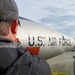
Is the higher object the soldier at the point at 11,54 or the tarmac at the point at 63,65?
the soldier at the point at 11,54

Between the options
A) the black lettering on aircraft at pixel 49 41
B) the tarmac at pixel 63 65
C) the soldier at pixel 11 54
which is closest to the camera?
the soldier at pixel 11 54

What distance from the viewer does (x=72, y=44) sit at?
11.1 meters

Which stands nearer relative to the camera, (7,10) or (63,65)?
(7,10)

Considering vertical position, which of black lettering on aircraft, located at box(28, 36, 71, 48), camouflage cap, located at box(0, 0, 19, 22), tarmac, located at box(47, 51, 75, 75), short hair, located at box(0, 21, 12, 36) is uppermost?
camouflage cap, located at box(0, 0, 19, 22)

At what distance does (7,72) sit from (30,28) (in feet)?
22.8

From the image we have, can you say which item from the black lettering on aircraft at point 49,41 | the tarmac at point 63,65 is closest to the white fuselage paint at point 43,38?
the black lettering on aircraft at point 49,41

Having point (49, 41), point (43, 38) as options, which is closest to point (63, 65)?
point (49, 41)

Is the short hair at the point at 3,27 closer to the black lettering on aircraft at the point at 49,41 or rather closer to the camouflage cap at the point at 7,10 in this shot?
the camouflage cap at the point at 7,10

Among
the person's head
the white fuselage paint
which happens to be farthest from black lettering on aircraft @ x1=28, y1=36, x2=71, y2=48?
the person's head

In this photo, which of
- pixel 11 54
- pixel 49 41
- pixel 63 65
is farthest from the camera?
pixel 63 65

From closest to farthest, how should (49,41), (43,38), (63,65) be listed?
(43,38) → (49,41) → (63,65)

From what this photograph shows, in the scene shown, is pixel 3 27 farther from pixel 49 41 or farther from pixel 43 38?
pixel 49 41

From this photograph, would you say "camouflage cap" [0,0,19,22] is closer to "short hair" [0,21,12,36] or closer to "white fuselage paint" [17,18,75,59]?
"short hair" [0,21,12,36]

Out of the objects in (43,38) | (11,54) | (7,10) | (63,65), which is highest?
(7,10)
